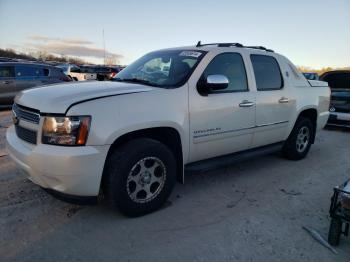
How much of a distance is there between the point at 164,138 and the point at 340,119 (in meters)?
6.34

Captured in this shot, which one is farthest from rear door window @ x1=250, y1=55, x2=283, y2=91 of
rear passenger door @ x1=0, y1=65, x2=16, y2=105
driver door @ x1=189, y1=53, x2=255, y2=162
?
rear passenger door @ x1=0, y1=65, x2=16, y2=105

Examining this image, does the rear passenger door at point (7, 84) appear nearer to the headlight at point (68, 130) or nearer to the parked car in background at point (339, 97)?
the headlight at point (68, 130)

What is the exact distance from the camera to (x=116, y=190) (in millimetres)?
2994

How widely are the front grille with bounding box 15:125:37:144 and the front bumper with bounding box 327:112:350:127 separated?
7595mm

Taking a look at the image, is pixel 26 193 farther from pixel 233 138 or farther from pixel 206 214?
pixel 233 138

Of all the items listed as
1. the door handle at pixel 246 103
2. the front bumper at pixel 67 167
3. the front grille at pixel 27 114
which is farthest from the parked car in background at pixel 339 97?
the front grille at pixel 27 114

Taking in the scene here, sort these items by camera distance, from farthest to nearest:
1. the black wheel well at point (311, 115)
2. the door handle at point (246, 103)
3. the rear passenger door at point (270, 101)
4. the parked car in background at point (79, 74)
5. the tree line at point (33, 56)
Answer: the tree line at point (33, 56) → the parked car in background at point (79, 74) → the black wheel well at point (311, 115) → the rear passenger door at point (270, 101) → the door handle at point (246, 103)

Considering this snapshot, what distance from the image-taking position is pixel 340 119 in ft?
26.3

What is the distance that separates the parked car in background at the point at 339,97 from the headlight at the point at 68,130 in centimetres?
733

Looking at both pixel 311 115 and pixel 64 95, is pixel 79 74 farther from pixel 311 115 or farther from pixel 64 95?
pixel 64 95

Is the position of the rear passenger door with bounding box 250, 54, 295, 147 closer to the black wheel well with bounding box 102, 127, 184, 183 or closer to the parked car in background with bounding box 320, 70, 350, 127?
the black wheel well with bounding box 102, 127, 184, 183

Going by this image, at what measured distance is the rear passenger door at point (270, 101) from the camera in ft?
14.3

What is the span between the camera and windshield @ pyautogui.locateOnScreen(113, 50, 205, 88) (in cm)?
360

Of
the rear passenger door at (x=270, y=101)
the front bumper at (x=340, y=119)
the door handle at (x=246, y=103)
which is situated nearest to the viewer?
the door handle at (x=246, y=103)
